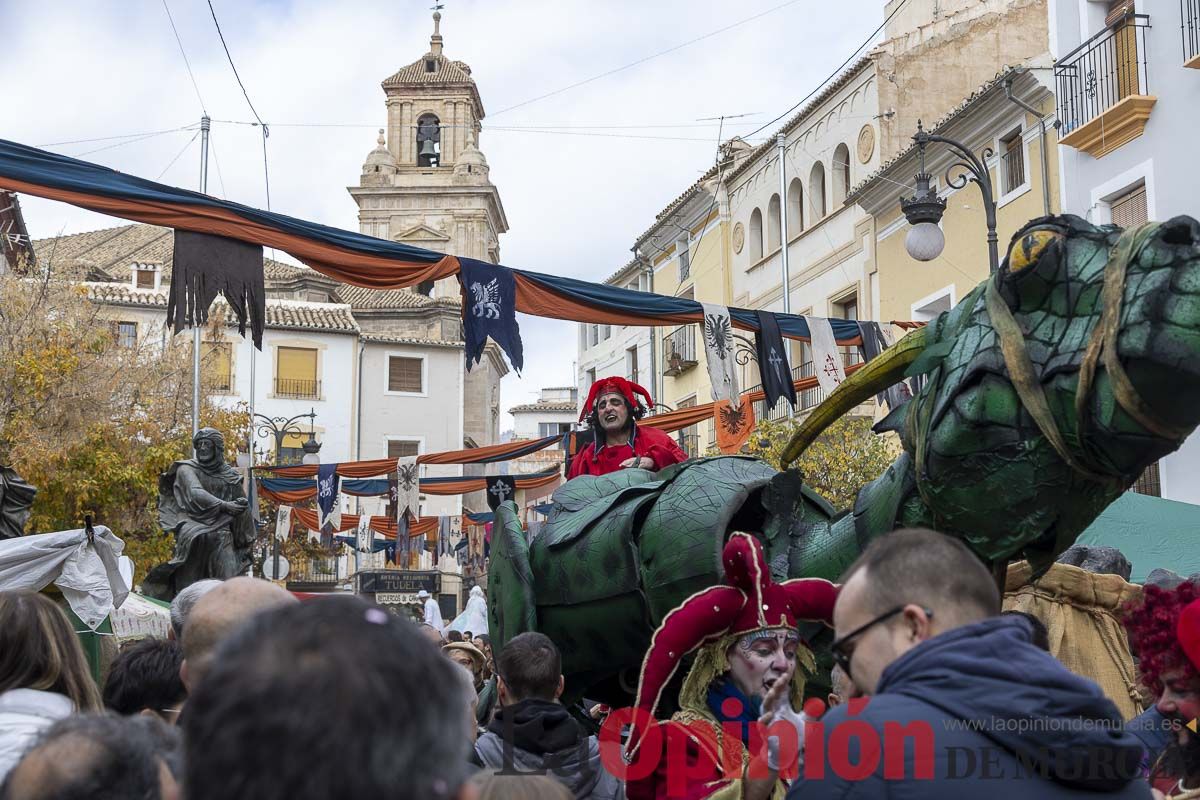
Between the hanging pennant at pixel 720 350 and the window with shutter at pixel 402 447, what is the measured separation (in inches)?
1545

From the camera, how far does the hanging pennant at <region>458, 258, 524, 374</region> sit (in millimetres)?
9062

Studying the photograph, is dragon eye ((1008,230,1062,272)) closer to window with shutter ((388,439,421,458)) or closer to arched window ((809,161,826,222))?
arched window ((809,161,826,222))

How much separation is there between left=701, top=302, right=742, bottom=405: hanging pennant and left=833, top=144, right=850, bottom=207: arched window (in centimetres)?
1756

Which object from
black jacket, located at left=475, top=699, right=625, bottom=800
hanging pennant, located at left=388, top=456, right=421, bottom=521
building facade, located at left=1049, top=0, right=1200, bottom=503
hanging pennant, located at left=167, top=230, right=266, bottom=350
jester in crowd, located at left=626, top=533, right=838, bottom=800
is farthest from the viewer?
hanging pennant, located at left=388, top=456, right=421, bottom=521

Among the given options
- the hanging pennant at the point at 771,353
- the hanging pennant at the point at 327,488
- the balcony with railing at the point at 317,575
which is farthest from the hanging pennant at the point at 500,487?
the balcony with railing at the point at 317,575

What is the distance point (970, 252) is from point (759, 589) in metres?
20.0

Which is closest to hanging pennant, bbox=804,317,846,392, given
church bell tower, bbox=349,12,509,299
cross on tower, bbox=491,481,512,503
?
cross on tower, bbox=491,481,512,503

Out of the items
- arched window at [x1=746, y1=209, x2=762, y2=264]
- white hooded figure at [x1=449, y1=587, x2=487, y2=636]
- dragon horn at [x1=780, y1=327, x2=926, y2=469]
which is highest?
arched window at [x1=746, y1=209, x2=762, y2=264]

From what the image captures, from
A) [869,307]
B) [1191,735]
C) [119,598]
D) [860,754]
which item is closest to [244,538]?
[119,598]

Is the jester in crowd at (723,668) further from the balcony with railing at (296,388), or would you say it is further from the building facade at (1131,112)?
the balcony with railing at (296,388)

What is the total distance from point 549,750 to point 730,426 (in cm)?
900

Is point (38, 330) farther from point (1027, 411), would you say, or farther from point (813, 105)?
point (1027, 411)

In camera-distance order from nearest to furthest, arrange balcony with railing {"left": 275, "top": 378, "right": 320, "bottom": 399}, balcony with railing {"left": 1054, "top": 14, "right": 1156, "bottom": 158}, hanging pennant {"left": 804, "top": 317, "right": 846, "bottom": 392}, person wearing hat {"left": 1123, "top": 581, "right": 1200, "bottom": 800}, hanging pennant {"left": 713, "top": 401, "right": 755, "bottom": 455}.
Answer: person wearing hat {"left": 1123, "top": 581, "right": 1200, "bottom": 800}
hanging pennant {"left": 804, "top": 317, "right": 846, "bottom": 392}
hanging pennant {"left": 713, "top": 401, "right": 755, "bottom": 455}
balcony with railing {"left": 1054, "top": 14, "right": 1156, "bottom": 158}
balcony with railing {"left": 275, "top": 378, "right": 320, "bottom": 399}

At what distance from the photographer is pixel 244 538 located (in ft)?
33.8
